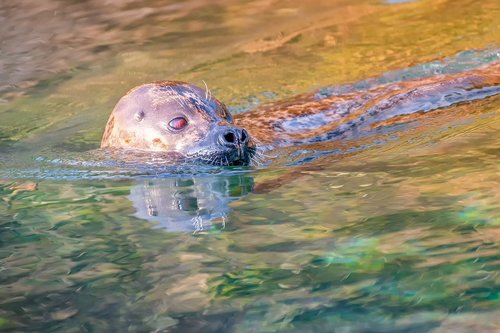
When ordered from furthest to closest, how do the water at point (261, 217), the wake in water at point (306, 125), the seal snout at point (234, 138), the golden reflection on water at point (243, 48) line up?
the golden reflection on water at point (243, 48)
the wake in water at point (306, 125)
the seal snout at point (234, 138)
the water at point (261, 217)

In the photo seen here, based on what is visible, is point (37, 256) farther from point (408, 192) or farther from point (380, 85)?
point (380, 85)

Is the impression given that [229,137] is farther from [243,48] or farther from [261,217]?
[243,48]

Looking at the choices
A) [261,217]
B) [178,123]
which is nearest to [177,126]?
[178,123]

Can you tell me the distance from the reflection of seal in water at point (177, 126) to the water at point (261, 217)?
5.2 inches

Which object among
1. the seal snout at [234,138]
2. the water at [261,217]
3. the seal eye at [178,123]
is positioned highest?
the seal eye at [178,123]

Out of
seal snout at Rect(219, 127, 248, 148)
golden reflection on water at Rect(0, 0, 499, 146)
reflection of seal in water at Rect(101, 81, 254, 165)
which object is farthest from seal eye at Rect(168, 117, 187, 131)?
golden reflection on water at Rect(0, 0, 499, 146)

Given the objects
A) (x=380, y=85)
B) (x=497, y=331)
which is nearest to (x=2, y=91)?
(x=380, y=85)

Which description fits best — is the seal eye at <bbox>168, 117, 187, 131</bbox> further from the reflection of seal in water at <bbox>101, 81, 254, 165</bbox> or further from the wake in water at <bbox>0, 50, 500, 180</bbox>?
the wake in water at <bbox>0, 50, 500, 180</bbox>

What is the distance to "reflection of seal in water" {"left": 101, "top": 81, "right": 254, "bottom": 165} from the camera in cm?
507

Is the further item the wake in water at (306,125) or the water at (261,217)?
the wake in water at (306,125)

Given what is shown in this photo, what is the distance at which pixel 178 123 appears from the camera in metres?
5.39

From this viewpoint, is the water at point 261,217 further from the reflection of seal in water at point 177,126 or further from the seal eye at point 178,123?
the seal eye at point 178,123

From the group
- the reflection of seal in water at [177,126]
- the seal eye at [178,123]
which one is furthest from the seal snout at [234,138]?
the seal eye at [178,123]

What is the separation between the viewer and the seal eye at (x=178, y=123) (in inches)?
212
